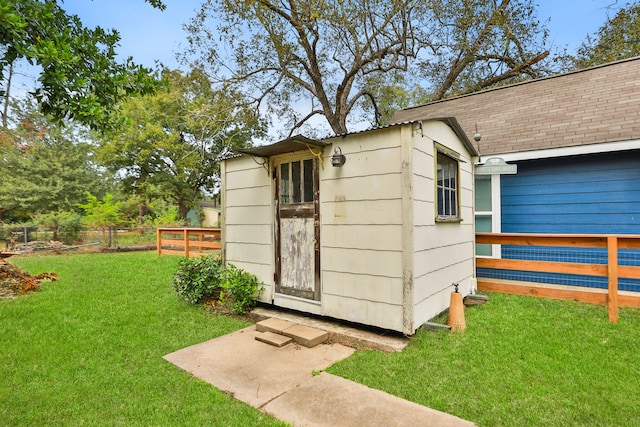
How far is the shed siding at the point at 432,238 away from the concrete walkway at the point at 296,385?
99 cm

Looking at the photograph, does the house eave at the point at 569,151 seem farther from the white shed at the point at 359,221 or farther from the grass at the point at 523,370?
the grass at the point at 523,370

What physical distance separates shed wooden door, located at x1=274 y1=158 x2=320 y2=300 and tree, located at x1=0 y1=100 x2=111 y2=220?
18352 mm

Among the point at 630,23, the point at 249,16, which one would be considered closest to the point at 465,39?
the point at 630,23

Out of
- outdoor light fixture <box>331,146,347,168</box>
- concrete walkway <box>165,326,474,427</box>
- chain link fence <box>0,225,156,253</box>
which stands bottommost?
concrete walkway <box>165,326,474,427</box>

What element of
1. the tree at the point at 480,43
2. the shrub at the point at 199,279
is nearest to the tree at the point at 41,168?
the shrub at the point at 199,279

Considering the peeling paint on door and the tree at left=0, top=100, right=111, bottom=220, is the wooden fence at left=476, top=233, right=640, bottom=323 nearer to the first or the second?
the peeling paint on door

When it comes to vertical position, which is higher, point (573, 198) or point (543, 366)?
point (573, 198)

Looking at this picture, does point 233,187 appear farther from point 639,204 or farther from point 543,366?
point 639,204

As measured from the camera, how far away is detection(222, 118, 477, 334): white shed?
10.2 feet

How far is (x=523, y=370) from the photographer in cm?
254

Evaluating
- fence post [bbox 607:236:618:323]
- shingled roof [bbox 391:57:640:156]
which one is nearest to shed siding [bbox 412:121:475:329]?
fence post [bbox 607:236:618:323]

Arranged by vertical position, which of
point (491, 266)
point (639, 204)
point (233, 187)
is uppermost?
point (233, 187)

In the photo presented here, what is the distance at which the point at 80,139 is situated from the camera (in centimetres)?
2050

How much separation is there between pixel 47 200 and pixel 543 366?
2231cm
